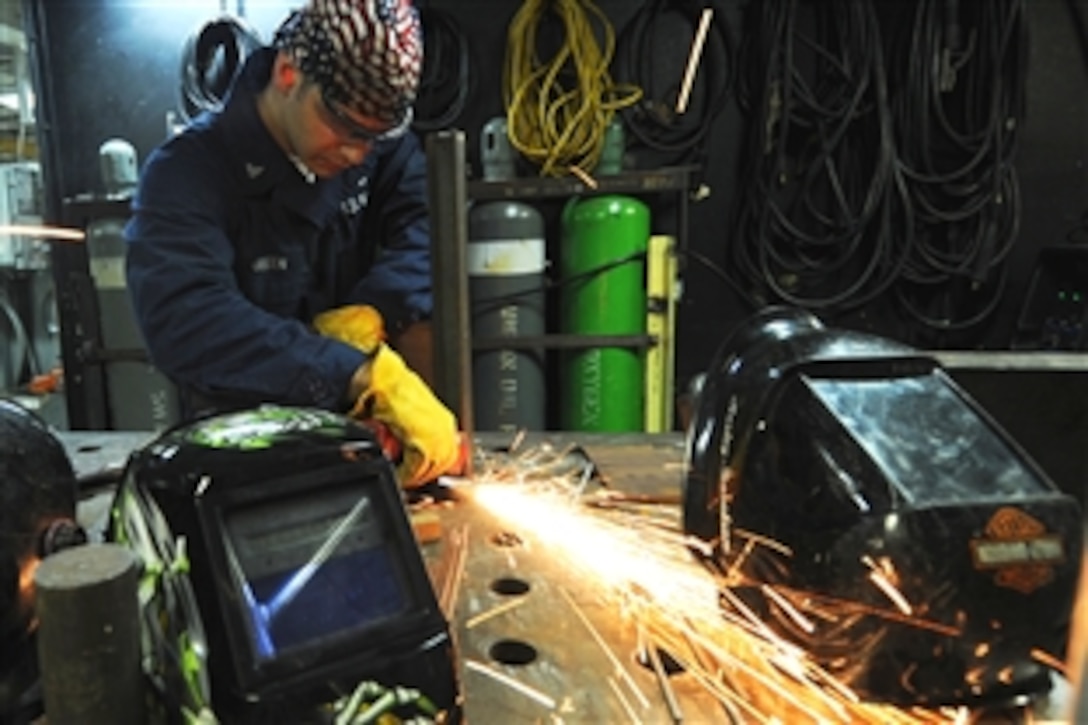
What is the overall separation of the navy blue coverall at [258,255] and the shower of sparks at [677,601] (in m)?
0.45

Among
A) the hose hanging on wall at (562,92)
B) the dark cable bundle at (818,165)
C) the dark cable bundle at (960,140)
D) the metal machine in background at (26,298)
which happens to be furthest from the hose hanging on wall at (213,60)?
the dark cable bundle at (960,140)

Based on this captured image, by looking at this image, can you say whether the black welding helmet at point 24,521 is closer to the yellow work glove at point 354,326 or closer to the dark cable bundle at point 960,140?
the yellow work glove at point 354,326

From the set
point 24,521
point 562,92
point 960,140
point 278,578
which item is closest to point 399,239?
point 24,521

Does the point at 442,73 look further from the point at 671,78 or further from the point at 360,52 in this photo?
the point at 360,52

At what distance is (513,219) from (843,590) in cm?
280

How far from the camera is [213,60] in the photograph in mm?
2834

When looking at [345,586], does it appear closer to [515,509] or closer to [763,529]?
[763,529]

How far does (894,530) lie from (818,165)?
3.32 m

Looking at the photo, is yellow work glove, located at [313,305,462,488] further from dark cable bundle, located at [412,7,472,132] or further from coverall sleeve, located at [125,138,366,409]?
dark cable bundle, located at [412,7,472,132]

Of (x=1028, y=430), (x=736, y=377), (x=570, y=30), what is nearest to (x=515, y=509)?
(x=736, y=377)

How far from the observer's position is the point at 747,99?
380cm

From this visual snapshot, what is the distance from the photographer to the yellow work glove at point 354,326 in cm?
167

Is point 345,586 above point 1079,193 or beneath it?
beneath

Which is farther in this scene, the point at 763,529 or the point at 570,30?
the point at 570,30
